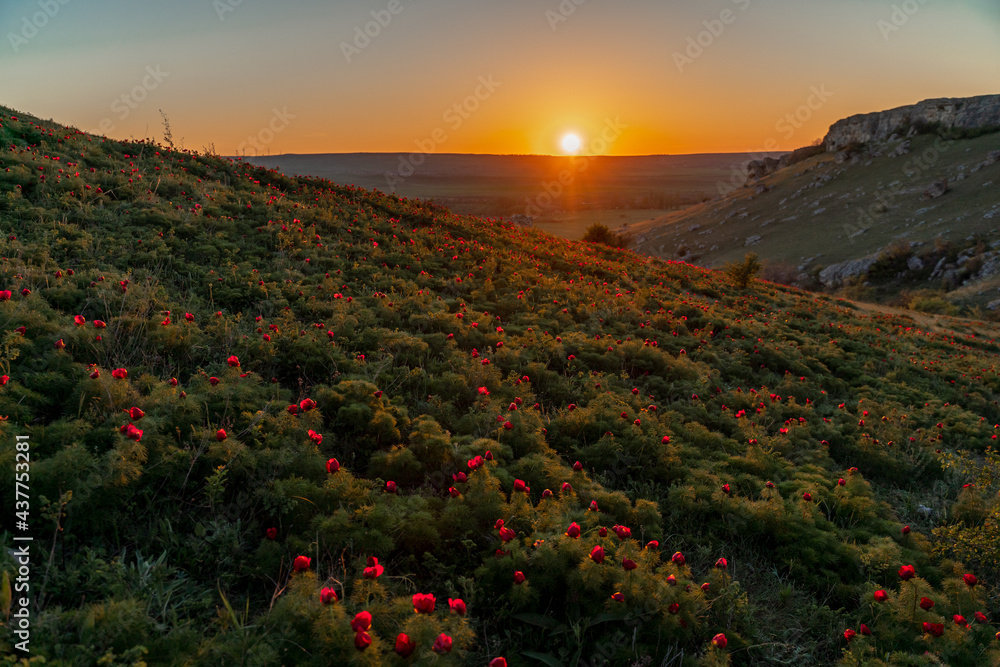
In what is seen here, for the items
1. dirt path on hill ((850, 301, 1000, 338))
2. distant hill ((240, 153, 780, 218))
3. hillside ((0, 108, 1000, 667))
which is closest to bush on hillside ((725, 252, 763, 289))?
dirt path on hill ((850, 301, 1000, 338))

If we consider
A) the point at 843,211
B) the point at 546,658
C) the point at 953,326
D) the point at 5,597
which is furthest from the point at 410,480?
the point at 843,211

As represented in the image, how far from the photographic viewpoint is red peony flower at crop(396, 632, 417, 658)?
258cm

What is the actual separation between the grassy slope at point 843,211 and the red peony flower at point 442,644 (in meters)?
52.2

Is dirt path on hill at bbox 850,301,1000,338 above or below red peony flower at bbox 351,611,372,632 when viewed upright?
below

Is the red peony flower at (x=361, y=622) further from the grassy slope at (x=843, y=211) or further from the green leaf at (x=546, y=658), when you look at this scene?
the grassy slope at (x=843, y=211)

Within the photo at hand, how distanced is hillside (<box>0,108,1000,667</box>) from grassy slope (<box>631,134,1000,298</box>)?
1805 inches

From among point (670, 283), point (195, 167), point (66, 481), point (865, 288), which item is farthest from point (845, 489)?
point (865, 288)

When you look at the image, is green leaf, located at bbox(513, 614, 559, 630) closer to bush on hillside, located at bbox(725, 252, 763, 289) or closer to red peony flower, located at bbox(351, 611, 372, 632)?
red peony flower, located at bbox(351, 611, 372, 632)

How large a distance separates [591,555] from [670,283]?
582 inches

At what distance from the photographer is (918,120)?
69938 millimetres

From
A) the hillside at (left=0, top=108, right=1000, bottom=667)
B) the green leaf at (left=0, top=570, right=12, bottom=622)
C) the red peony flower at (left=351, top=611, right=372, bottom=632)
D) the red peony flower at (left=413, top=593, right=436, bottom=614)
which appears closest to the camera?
the green leaf at (left=0, top=570, right=12, bottom=622)

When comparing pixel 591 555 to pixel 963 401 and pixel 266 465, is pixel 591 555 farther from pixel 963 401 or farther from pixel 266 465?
pixel 963 401

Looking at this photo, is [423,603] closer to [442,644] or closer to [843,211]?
[442,644]

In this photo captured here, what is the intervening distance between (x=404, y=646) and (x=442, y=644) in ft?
0.67
